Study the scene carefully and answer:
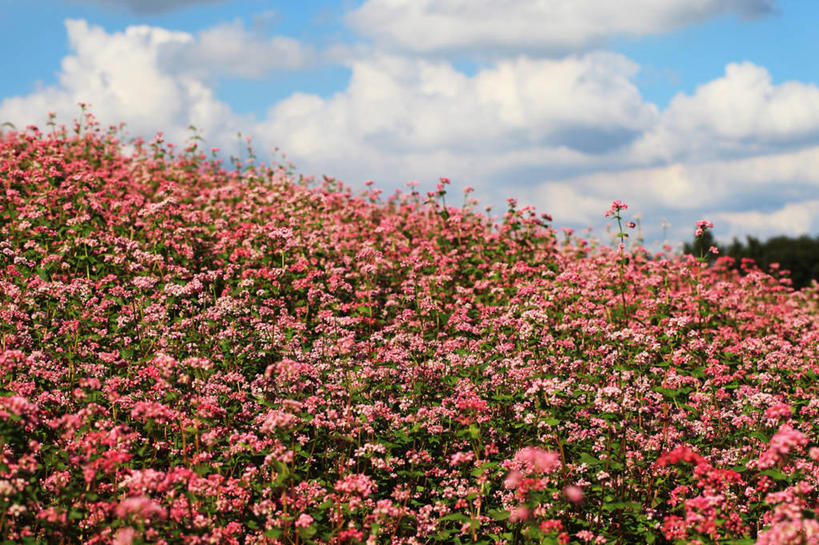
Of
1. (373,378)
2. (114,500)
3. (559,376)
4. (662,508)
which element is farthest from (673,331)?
(114,500)

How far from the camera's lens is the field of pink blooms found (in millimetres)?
6586

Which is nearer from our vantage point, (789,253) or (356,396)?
(356,396)

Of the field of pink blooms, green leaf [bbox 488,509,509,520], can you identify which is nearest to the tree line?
the field of pink blooms

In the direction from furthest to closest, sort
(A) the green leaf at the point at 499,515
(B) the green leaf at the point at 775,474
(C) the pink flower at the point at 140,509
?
(B) the green leaf at the point at 775,474, (A) the green leaf at the point at 499,515, (C) the pink flower at the point at 140,509

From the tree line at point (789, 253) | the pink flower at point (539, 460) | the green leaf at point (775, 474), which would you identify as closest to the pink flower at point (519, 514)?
the pink flower at point (539, 460)

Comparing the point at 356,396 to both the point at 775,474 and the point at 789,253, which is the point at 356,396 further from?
the point at 789,253

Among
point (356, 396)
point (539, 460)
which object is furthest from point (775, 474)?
point (356, 396)

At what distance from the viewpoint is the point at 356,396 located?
869 centimetres

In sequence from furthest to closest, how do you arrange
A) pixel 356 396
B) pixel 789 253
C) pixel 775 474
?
pixel 789 253 → pixel 356 396 → pixel 775 474

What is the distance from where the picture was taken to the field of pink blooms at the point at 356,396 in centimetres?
659

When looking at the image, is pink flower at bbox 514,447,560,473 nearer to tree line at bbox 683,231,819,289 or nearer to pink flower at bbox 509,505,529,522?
pink flower at bbox 509,505,529,522

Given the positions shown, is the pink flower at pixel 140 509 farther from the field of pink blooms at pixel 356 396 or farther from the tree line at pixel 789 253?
the tree line at pixel 789 253

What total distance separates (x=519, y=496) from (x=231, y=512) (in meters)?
3.32

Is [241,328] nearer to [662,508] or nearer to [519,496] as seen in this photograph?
[519,496]
